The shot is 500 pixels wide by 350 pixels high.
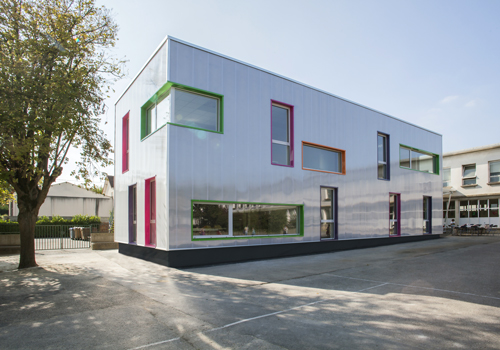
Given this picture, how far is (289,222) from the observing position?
43.0ft

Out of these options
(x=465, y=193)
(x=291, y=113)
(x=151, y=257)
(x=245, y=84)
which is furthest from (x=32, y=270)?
(x=465, y=193)

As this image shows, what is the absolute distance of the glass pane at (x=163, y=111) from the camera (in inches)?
422

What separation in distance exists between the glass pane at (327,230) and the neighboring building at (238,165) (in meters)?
0.04

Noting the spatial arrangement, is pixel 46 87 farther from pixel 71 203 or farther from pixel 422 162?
pixel 71 203

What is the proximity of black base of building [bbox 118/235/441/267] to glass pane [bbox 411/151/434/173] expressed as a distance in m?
6.67

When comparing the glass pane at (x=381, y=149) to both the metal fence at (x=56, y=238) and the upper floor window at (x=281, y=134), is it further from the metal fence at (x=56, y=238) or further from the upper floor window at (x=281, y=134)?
the metal fence at (x=56, y=238)

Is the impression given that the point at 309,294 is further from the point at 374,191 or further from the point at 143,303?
the point at 374,191

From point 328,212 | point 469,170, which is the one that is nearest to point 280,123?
point 328,212

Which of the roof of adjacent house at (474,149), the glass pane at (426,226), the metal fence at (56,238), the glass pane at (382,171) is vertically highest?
the roof of adjacent house at (474,149)

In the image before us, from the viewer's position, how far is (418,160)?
795 inches

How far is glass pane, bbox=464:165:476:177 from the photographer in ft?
96.7

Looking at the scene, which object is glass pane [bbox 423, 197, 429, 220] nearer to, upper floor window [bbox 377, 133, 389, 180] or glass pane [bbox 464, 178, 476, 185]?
upper floor window [bbox 377, 133, 389, 180]

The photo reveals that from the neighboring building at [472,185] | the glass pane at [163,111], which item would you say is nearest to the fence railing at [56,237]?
the glass pane at [163,111]

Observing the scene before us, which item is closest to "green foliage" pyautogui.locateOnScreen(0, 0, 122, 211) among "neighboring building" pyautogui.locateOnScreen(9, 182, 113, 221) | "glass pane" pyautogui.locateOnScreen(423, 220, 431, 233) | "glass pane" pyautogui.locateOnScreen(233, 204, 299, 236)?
"glass pane" pyautogui.locateOnScreen(233, 204, 299, 236)
